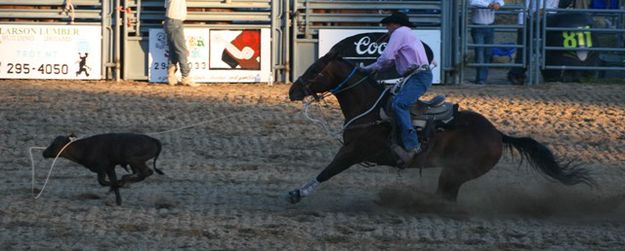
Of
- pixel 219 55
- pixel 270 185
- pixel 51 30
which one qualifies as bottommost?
pixel 270 185

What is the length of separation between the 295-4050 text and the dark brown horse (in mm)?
9357

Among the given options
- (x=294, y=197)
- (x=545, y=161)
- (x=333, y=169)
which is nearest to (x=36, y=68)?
(x=294, y=197)

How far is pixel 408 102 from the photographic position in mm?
9836

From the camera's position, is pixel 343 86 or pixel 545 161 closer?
pixel 343 86

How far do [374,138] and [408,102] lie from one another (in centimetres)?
46

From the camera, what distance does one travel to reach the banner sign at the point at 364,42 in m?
18.5

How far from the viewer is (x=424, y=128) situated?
10016 millimetres

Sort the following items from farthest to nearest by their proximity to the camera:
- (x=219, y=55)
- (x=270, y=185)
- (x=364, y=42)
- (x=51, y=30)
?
1. (x=219, y=55)
2. (x=364, y=42)
3. (x=51, y=30)
4. (x=270, y=185)

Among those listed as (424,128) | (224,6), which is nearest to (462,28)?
(224,6)

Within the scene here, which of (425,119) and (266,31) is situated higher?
(266,31)

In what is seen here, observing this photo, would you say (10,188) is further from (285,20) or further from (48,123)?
(285,20)

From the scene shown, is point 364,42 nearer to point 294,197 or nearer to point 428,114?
point 428,114

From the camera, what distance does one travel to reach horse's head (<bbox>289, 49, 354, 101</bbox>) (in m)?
9.98

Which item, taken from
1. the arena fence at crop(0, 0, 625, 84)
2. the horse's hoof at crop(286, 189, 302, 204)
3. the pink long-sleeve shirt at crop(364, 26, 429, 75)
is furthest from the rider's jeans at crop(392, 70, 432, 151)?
the arena fence at crop(0, 0, 625, 84)
